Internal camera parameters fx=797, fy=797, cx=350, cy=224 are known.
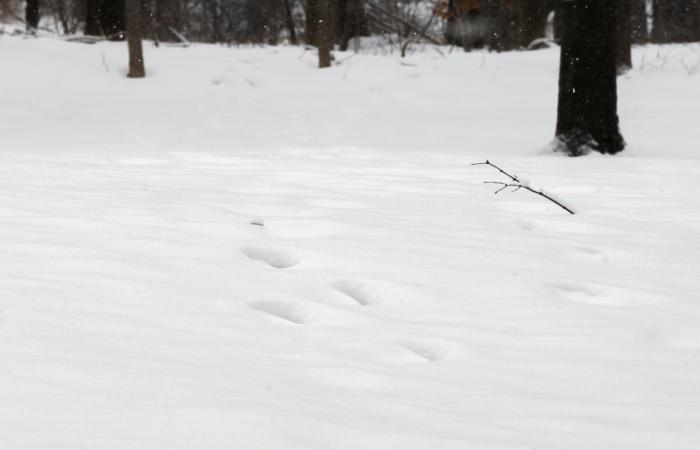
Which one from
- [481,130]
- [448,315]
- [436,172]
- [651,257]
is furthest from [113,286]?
[481,130]

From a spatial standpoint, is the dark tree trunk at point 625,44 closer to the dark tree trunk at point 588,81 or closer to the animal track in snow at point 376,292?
the dark tree trunk at point 588,81

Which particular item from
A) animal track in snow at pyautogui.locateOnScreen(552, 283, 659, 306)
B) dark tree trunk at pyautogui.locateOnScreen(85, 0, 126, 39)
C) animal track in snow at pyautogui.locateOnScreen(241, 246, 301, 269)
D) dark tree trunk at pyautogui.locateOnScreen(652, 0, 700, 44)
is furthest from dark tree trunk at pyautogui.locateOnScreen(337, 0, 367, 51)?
animal track in snow at pyautogui.locateOnScreen(552, 283, 659, 306)

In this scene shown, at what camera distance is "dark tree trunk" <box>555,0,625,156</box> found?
22.3 feet

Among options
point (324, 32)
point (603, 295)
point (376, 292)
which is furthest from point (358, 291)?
point (324, 32)

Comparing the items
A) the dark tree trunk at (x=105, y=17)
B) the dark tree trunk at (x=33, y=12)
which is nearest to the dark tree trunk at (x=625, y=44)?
the dark tree trunk at (x=105, y=17)

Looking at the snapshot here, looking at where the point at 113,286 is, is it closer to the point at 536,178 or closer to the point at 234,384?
the point at 234,384

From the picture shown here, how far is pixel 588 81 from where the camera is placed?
274 inches

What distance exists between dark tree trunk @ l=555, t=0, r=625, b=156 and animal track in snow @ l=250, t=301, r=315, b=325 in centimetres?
487

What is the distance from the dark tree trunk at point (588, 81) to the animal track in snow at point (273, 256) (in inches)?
172

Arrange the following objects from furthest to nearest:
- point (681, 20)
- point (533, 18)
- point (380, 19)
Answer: point (681, 20)
point (380, 19)
point (533, 18)

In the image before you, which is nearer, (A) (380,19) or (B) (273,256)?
(B) (273,256)

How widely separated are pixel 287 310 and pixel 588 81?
496 cm

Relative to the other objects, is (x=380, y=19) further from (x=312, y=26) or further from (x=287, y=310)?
(x=287, y=310)

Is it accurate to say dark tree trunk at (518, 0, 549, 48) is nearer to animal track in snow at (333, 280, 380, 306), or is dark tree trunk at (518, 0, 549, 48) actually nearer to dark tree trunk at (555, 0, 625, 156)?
dark tree trunk at (555, 0, 625, 156)
